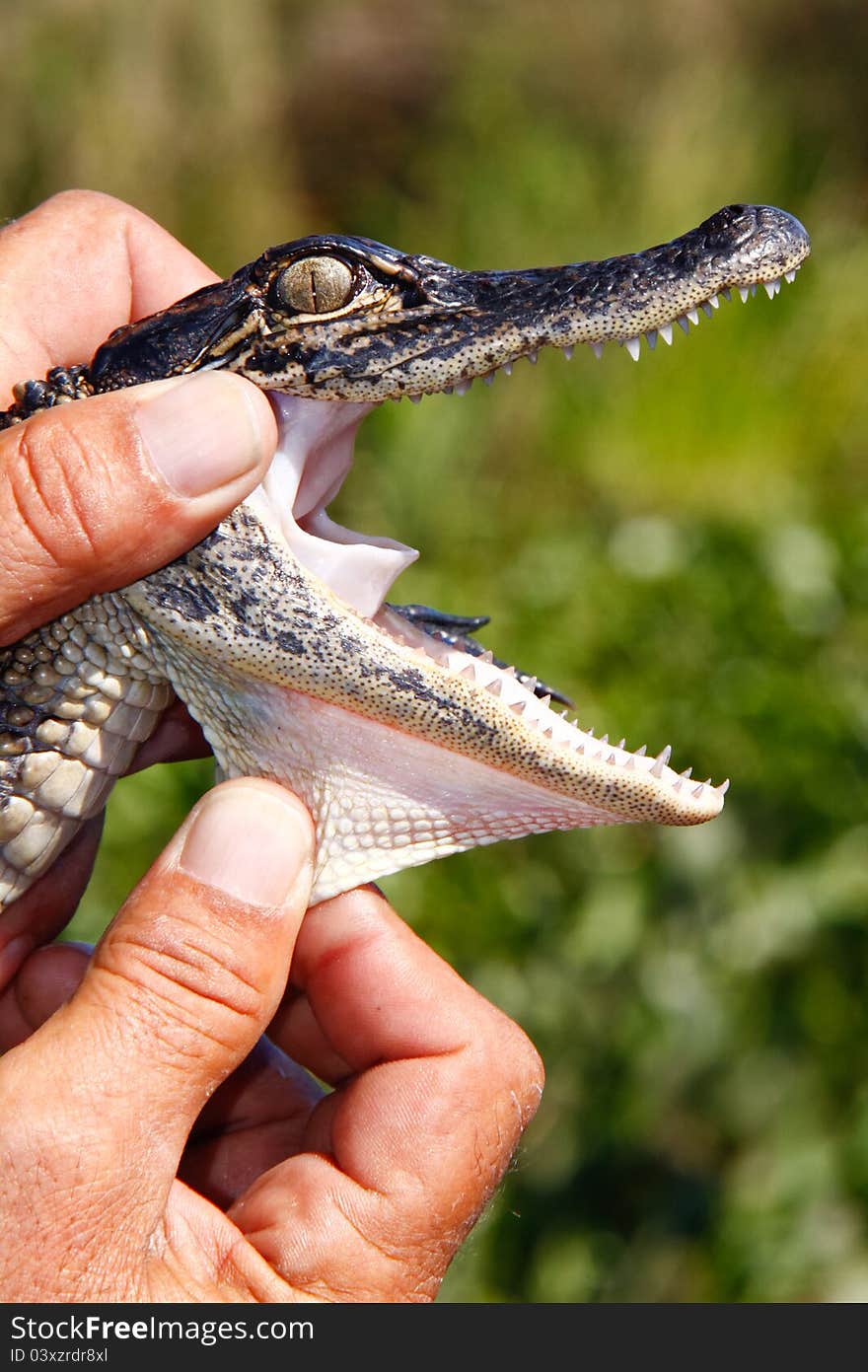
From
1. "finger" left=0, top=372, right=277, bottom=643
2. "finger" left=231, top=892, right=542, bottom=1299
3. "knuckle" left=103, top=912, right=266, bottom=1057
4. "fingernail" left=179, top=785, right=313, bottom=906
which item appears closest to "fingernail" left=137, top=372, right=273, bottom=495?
"finger" left=0, top=372, right=277, bottom=643

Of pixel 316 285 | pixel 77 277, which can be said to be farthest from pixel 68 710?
pixel 77 277

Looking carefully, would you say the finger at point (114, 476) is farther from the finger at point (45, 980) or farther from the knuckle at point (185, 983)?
the finger at point (45, 980)

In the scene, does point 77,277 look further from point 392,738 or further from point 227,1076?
point 227,1076

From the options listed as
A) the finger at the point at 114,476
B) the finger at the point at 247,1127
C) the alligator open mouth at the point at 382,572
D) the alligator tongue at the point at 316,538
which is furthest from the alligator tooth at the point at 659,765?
the finger at the point at 247,1127

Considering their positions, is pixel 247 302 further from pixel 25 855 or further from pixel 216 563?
pixel 25 855

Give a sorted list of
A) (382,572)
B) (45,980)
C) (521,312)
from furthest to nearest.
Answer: (45,980)
(382,572)
(521,312)

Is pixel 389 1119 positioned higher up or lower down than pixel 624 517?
higher up

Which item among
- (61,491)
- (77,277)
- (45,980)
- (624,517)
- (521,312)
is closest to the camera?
(61,491)

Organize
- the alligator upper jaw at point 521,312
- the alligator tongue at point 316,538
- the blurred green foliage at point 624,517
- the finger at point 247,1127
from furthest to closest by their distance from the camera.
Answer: the blurred green foliage at point 624,517 → the finger at point 247,1127 → the alligator tongue at point 316,538 → the alligator upper jaw at point 521,312

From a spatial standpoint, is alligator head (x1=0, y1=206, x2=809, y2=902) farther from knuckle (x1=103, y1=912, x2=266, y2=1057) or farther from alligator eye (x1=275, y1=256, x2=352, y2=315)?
knuckle (x1=103, y1=912, x2=266, y2=1057)
